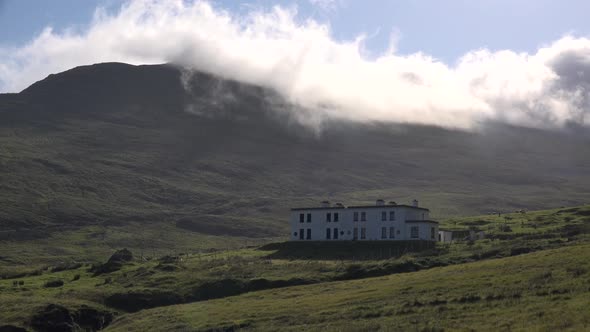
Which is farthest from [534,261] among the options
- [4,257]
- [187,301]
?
[4,257]

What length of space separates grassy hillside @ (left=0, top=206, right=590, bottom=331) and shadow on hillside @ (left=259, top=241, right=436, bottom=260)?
6.2 inches

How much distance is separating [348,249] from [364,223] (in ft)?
29.1

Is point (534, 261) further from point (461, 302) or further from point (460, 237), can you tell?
point (460, 237)

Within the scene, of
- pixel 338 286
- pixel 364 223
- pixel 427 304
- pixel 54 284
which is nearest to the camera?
pixel 427 304

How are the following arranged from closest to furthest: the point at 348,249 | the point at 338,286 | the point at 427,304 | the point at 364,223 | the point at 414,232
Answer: the point at 427,304 → the point at 338,286 → the point at 348,249 → the point at 414,232 → the point at 364,223

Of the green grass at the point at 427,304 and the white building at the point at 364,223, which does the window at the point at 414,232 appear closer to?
the white building at the point at 364,223

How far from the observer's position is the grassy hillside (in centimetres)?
4191

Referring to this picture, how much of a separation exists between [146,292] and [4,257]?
337 feet

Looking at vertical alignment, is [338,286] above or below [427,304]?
above

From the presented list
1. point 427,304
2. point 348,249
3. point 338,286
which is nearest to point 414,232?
point 348,249

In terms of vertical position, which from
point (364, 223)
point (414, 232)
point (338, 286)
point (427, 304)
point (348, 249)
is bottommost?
point (427, 304)

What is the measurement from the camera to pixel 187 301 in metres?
66.6

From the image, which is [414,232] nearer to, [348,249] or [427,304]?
[348,249]

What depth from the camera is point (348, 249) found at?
92125 mm
